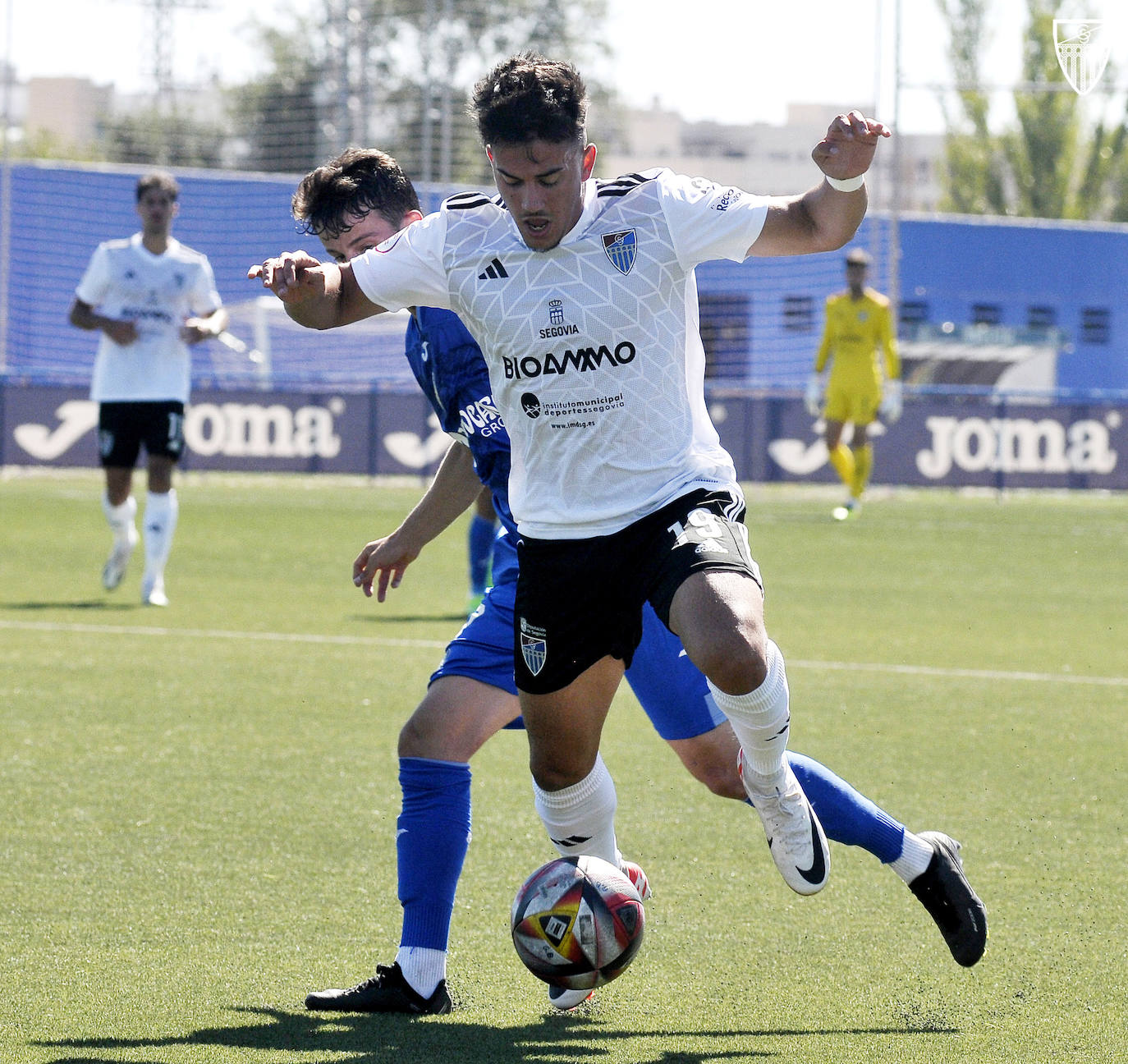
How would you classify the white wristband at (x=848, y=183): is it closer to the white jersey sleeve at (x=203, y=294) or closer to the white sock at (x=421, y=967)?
the white sock at (x=421, y=967)

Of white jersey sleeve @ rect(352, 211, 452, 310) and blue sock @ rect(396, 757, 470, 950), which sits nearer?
white jersey sleeve @ rect(352, 211, 452, 310)

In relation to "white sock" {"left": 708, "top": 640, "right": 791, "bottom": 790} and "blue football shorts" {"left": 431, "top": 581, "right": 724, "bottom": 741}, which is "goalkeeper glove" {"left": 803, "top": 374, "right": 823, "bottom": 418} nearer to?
"blue football shorts" {"left": 431, "top": 581, "right": 724, "bottom": 741}

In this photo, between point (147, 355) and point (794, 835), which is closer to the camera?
point (794, 835)

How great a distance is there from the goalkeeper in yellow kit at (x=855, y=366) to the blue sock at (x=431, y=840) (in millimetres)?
14601

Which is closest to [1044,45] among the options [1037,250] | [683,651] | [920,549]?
[1037,250]

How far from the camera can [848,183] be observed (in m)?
3.52

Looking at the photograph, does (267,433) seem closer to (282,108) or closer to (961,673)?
(961,673)

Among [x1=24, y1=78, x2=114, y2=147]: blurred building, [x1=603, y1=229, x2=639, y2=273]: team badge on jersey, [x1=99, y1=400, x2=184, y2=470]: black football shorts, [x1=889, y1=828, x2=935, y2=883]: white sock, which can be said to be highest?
[x1=24, y1=78, x2=114, y2=147]: blurred building

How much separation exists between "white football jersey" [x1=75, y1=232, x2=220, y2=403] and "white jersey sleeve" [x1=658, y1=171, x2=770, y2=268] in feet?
25.6

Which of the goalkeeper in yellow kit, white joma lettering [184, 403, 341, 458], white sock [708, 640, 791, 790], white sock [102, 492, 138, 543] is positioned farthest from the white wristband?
white joma lettering [184, 403, 341, 458]

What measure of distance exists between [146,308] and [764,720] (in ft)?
27.6

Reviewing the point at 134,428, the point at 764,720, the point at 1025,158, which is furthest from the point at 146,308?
the point at 1025,158

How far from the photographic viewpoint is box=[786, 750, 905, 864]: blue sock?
13.1 feet

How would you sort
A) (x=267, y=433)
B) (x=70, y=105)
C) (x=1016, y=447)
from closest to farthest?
(x=267, y=433)
(x=1016, y=447)
(x=70, y=105)
